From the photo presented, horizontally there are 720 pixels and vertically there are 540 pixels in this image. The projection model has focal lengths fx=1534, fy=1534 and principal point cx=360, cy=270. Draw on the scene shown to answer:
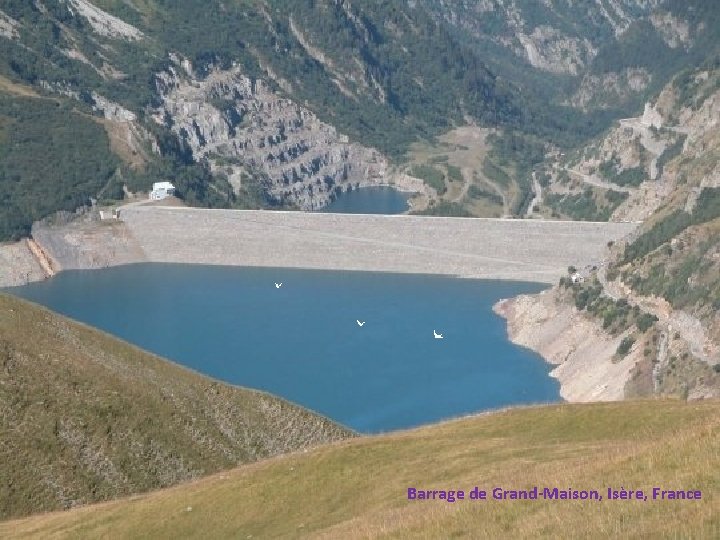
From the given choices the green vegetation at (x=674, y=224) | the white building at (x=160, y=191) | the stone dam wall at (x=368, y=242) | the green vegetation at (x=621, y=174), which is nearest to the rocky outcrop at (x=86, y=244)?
the stone dam wall at (x=368, y=242)

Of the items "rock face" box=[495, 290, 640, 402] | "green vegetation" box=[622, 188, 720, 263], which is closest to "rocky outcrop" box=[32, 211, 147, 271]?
"rock face" box=[495, 290, 640, 402]

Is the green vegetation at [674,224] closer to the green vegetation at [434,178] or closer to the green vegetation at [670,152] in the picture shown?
the green vegetation at [670,152]

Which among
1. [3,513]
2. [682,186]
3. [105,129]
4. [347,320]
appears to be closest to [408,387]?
[347,320]

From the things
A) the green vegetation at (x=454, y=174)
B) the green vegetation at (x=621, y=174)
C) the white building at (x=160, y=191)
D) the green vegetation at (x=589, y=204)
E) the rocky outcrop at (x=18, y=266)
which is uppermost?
the green vegetation at (x=454, y=174)

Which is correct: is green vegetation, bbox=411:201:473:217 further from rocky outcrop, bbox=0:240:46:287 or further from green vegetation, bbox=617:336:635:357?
green vegetation, bbox=617:336:635:357

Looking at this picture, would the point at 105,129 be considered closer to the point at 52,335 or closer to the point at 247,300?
the point at 247,300

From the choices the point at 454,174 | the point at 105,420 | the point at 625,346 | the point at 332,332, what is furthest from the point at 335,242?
the point at 105,420
